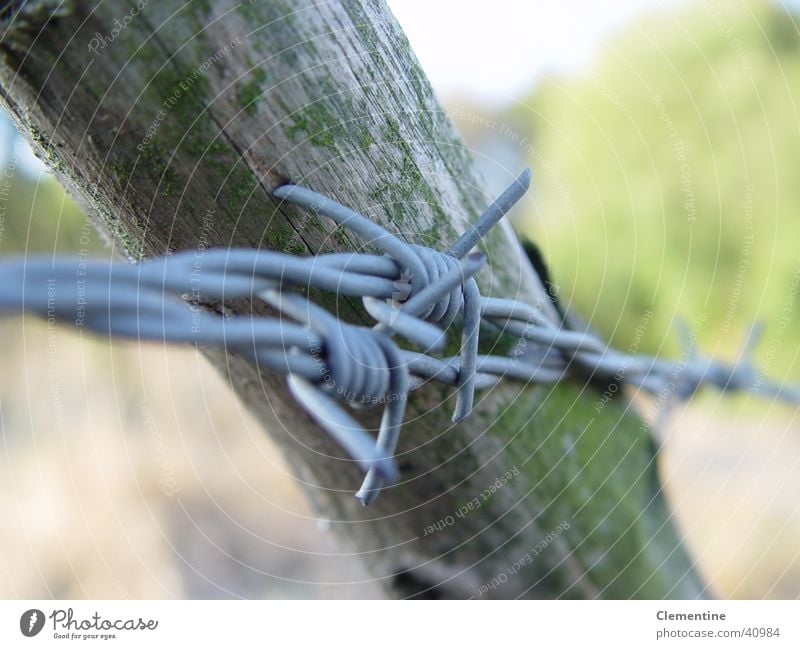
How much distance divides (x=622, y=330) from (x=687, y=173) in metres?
0.61

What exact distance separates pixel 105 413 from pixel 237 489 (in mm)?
581

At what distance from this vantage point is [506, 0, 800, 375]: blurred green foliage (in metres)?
1.87

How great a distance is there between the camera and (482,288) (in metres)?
0.34

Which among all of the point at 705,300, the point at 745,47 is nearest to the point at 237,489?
the point at 705,300

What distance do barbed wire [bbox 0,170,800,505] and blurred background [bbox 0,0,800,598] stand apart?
4.36ft

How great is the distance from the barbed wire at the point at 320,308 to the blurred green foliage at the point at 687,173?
153cm
